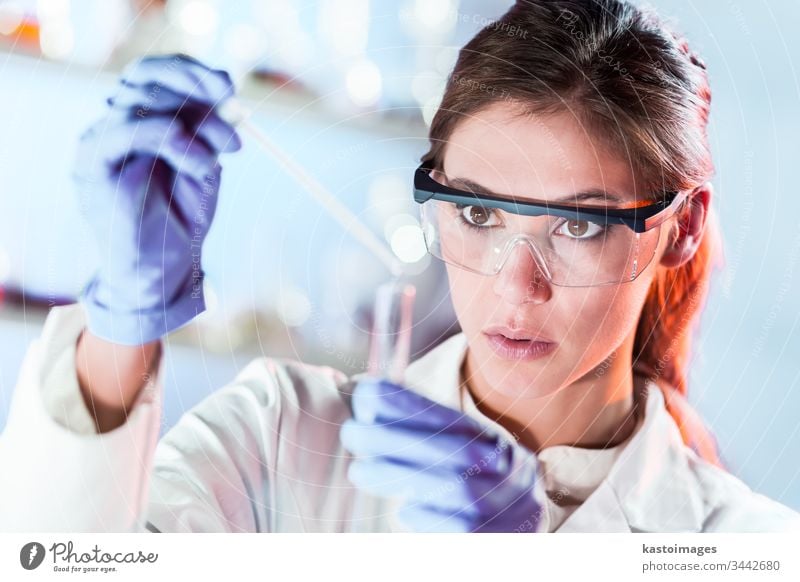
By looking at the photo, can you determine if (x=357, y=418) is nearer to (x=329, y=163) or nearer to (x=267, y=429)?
(x=267, y=429)

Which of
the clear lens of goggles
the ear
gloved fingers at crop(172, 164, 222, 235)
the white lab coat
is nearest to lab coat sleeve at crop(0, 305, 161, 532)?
the white lab coat

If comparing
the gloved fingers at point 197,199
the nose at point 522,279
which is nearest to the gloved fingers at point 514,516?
the nose at point 522,279

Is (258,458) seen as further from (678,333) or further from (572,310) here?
(678,333)

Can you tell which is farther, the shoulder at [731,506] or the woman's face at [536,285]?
the shoulder at [731,506]

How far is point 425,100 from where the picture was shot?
3.11ft

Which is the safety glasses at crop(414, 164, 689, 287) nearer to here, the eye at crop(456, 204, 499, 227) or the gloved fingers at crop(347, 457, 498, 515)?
the eye at crop(456, 204, 499, 227)

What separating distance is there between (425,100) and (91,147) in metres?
0.37

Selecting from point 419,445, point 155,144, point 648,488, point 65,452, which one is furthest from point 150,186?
point 648,488

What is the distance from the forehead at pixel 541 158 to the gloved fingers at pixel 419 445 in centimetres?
29

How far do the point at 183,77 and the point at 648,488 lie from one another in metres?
0.72

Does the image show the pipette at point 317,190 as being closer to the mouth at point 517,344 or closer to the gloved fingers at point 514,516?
the mouth at point 517,344

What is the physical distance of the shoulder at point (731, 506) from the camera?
3.36 ft

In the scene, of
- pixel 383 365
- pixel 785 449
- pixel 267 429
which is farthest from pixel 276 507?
pixel 785 449

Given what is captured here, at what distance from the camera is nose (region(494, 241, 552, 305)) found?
3.07 ft
